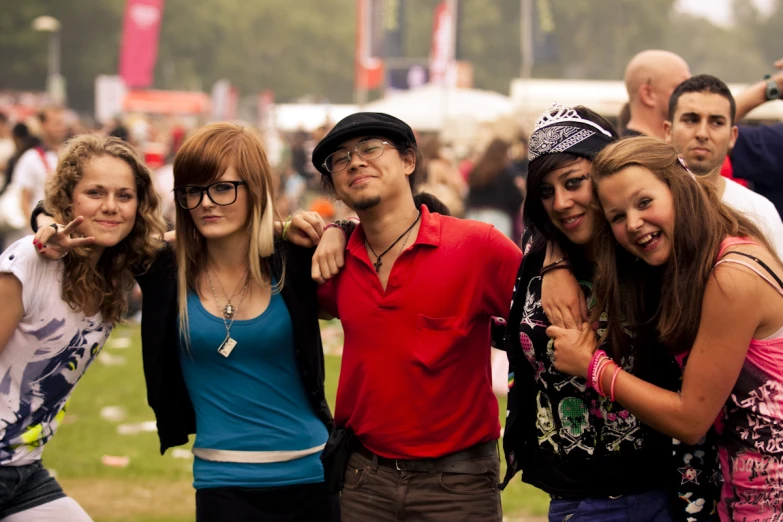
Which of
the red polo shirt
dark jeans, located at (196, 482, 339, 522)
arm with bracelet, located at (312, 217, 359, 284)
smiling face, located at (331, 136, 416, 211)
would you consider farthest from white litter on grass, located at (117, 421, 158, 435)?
smiling face, located at (331, 136, 416, 211)

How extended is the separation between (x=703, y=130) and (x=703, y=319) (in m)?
1.91

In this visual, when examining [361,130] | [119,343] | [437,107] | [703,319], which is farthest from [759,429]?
[437,107]

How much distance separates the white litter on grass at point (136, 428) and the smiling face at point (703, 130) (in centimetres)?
548

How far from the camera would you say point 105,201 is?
4.21m

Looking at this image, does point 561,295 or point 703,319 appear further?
point 561,295

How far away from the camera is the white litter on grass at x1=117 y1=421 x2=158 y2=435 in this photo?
8719 mm

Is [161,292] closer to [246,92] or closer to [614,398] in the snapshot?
[614,398]

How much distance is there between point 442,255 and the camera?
3920mm

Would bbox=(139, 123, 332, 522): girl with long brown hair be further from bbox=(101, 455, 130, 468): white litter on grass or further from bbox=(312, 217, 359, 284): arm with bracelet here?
bbox=(101, 455, 130, 468): white litter on grass

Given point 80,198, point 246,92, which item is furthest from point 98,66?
point 80,198

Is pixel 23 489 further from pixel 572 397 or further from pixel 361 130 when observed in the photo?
pixel 572 397

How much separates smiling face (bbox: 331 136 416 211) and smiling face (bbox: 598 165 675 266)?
937 mm

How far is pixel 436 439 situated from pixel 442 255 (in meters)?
0.69

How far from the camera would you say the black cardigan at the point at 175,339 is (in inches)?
166
